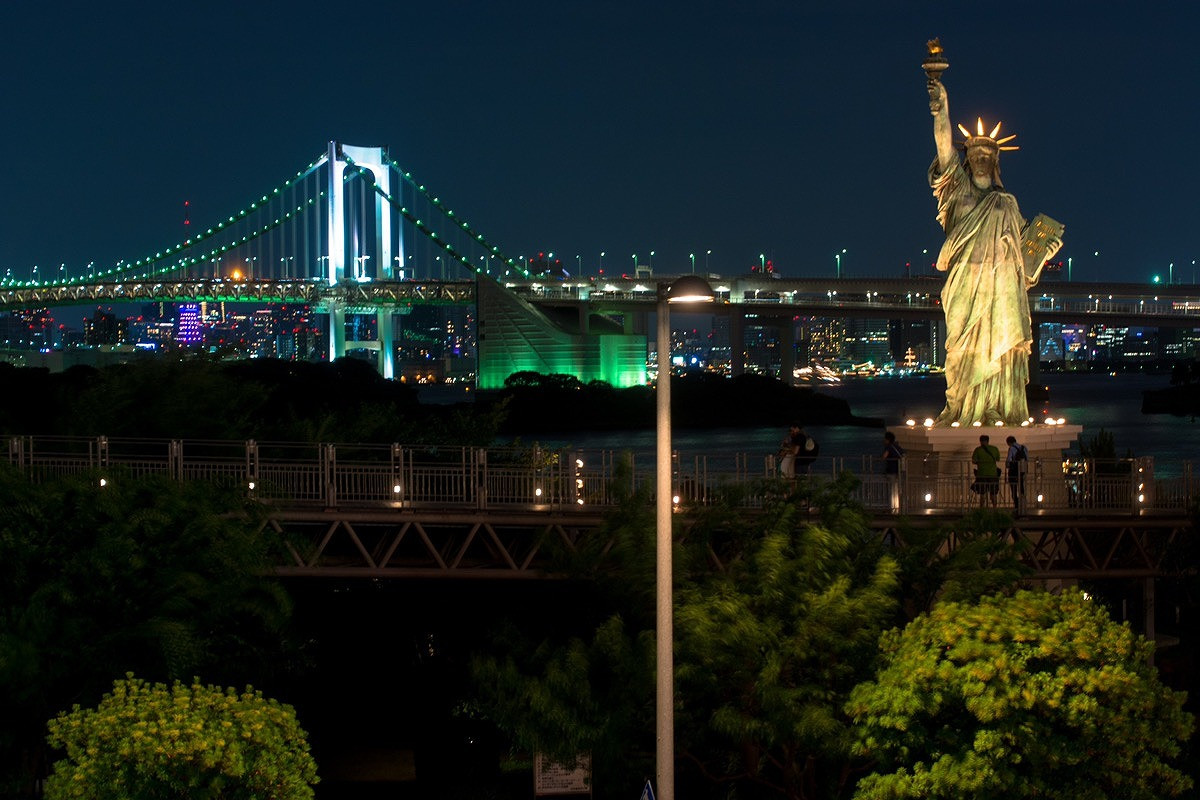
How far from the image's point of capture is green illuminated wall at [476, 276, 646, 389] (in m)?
87.3

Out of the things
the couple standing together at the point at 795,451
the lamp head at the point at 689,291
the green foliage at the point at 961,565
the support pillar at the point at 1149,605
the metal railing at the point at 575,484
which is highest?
the lamp head at the point at 689,291

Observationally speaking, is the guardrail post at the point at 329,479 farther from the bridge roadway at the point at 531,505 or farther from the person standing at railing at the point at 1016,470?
the person standing at railing at the point at 1016,470

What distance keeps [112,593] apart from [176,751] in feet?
14.0

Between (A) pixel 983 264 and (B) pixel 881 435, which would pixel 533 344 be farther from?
(A) pixel 983 264

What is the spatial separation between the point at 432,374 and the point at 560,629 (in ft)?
401

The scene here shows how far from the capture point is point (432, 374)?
450ft

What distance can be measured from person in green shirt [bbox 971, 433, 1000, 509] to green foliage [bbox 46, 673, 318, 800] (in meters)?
8.54

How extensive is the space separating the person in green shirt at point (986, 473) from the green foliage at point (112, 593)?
7.16m

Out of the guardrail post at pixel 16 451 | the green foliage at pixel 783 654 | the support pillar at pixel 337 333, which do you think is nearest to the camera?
the green foliage at pixel 783 654

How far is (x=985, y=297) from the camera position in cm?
1838

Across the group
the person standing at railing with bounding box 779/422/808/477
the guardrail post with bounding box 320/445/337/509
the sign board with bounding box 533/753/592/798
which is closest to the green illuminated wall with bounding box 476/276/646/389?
the person standing at railing with bounding box 779/422/808/477

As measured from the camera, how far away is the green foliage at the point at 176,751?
10.1 meters

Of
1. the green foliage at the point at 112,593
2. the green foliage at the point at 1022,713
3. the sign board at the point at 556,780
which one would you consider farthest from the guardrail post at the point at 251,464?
the green foliage at the point at 1022,713

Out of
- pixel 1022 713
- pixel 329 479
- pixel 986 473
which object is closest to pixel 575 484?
pixel 329 479
